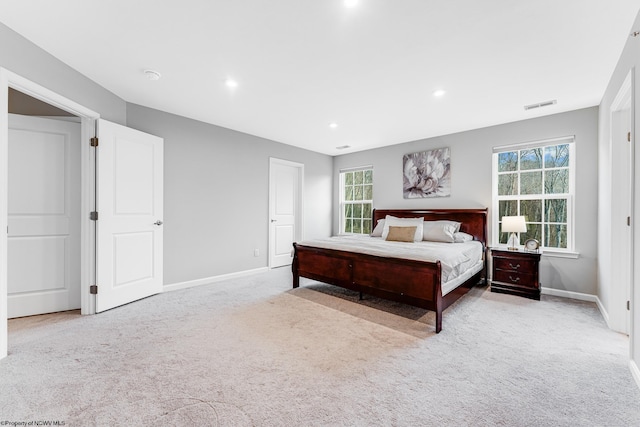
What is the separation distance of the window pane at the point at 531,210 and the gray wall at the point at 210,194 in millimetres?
3974

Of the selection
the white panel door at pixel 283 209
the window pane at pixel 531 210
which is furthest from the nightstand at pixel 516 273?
the white panel door at pixel 283 209

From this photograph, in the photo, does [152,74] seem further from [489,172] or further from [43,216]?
[489,172]

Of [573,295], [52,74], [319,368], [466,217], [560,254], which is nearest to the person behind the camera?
[319,368]

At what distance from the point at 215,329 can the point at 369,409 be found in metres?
1.59

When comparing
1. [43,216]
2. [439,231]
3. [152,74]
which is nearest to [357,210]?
[439,231]

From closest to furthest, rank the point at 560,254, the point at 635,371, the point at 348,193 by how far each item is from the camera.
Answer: the point at 635,371, the point at 560,254, the point at 348,193

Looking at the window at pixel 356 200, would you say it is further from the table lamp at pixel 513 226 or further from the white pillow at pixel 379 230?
the table lamp at pixel 513 226

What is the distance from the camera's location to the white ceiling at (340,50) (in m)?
1.80

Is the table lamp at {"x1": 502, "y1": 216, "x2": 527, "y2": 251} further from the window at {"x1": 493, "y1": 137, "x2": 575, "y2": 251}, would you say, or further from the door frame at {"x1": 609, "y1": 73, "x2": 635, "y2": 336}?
the door frame at {"x1": 609, "y1": 73, "x2": 635, "y2": 336}

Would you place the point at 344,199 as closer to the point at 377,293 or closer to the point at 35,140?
the point at 377,293

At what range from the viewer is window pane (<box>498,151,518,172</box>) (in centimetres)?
401

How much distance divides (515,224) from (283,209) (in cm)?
375

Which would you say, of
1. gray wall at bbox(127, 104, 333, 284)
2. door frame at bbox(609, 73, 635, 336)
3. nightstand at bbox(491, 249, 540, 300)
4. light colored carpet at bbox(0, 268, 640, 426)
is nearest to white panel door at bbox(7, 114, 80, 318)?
light colored carpet at bbox(0, 268, 640, 426)

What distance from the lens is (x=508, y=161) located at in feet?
13.3
